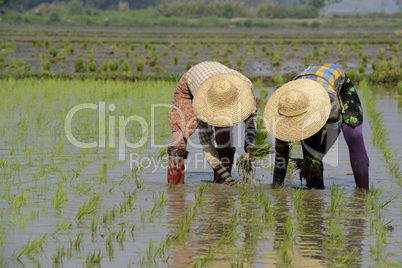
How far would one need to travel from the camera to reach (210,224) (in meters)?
4.20

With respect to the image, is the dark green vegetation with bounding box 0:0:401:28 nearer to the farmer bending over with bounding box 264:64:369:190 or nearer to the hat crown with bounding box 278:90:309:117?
the farmer bending over with bounding box 264:64:369:190

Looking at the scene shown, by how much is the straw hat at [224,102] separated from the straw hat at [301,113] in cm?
36

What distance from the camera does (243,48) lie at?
2933 centimetres

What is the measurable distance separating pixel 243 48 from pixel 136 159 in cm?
2317

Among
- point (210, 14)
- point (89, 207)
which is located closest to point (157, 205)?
point (89, 207)

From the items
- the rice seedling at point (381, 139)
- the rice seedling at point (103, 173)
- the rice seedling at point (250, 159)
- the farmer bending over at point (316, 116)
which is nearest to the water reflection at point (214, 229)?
the rice seedling at point (250, 159)

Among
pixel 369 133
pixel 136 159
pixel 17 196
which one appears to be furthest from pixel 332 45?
pixel 17 196

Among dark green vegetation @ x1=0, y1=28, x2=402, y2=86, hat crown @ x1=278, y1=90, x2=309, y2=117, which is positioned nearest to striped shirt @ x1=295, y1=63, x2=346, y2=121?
hat crown @ x1=278, y1=90, x2=309, y2=117

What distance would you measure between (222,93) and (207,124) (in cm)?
49

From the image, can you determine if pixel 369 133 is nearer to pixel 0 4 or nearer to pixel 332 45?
pixel 332 45

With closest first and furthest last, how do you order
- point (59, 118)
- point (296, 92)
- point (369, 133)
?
point (296, 92), point (369, 133), point (59, 118)

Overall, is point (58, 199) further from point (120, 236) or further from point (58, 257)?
point (58, 257)

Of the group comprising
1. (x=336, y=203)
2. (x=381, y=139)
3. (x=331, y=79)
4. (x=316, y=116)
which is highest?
(x=331, y=79)

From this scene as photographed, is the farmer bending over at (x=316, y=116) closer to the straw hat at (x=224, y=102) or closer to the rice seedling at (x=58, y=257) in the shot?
the straw hat at (x=224, y=102)
